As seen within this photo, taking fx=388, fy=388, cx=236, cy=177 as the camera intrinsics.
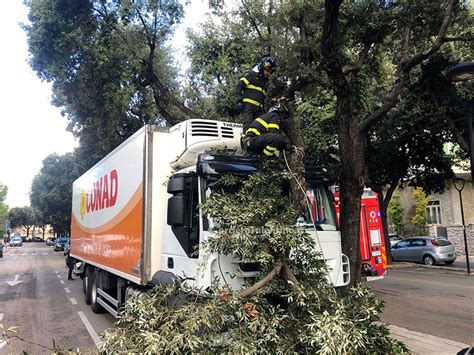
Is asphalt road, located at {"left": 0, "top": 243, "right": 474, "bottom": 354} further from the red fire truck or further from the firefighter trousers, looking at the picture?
the firefighter trousers

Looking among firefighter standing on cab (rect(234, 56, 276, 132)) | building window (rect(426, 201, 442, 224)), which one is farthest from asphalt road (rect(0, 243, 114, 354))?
building window (rect(426, 201, 442, 224))

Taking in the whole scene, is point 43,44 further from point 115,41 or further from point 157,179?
point 157,179

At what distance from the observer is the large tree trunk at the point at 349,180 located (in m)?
6.04

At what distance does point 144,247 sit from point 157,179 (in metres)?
1.04

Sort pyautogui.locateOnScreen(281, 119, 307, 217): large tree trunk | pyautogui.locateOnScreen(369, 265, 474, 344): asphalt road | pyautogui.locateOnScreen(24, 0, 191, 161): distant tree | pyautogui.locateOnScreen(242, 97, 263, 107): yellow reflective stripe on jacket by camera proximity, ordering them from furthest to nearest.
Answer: pyautogui.locateOnScreen(24, 0, 191, 161): distant tree < pyautogui.locateOnScreen(369, 265, 474, 344): asphalt road < pyautogui.locateOnScreen(242, 97, 263, 107): yellow reflective stripe on jacket < pyautogui.locateOnScreen(281, 119, 307, 217): large tree trunk

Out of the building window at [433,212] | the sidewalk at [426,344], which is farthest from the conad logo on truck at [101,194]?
the building window at [433,212]

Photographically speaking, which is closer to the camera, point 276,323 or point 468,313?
point 276,323

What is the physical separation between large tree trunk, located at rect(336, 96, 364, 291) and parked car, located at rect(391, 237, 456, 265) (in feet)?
50.5

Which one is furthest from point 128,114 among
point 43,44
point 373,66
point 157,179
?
point 157,179

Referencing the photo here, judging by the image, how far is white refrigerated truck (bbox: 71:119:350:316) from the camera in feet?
14.8

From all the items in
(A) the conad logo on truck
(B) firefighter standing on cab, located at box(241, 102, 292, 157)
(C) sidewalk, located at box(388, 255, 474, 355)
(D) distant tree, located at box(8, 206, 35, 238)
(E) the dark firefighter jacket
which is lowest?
(C) sidewalk, located at box(388, 255, 474, 355)

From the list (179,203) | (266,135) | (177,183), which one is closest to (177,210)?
(179,203)

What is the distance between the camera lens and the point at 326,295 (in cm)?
381

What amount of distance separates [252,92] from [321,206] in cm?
206
